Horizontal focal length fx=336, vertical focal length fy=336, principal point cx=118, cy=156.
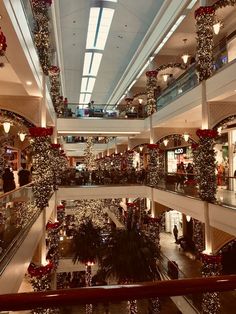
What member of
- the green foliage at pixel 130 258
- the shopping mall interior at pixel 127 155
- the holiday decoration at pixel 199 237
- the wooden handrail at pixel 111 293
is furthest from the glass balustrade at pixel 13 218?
the holiday decoration at pixel 199 237

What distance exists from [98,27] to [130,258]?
12014mm

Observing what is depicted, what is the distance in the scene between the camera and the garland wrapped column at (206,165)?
10086 millimetres

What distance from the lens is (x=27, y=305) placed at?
4.25ft

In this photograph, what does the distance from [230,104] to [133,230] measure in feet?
16.7

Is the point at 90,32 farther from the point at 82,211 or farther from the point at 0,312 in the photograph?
the point at 0,312

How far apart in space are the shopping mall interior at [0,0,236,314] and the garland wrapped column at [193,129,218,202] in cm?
3

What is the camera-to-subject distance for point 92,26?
17.0 metres

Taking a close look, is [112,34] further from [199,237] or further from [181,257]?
[181,257]

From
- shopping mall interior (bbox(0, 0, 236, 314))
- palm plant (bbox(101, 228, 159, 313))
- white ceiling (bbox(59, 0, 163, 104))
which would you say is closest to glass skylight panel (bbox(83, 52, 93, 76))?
shopping mall interior (bbox(0, 0, 236, 314))

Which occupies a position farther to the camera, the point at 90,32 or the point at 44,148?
the point at 90,32

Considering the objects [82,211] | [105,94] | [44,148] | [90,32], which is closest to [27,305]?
[44,148]

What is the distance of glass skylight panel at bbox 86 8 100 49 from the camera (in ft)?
50.5

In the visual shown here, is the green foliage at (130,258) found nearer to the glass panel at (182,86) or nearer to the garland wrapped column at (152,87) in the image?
the glass panel at (182,86)

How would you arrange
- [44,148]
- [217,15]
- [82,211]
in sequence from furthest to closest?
1. [82,211]
2. [217,15]
3. [44,148]
